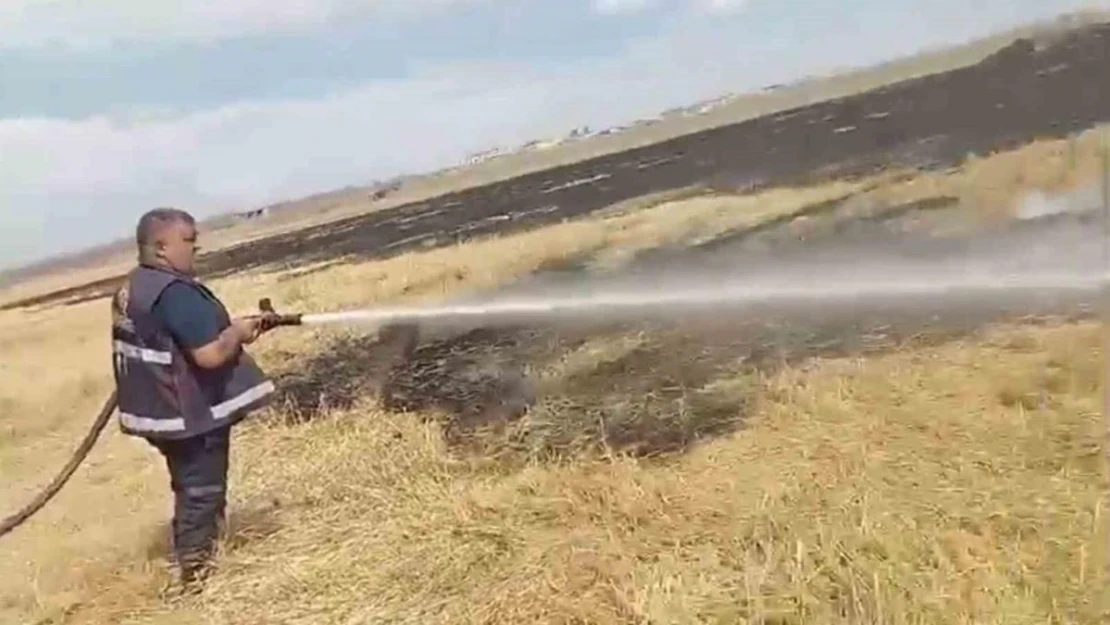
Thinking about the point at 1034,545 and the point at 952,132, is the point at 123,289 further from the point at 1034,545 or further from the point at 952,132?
the point at 952,132

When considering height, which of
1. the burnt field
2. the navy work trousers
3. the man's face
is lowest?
the burnt field

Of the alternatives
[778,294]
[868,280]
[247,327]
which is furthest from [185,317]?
[868,280]

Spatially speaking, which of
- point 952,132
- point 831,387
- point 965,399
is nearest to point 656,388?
point 831,387

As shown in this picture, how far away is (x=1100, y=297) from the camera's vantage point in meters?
9.31

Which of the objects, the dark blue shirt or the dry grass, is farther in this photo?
the dark blue shirt

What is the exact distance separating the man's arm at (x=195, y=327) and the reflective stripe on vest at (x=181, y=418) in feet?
0.92

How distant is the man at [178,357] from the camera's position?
5.99 meters

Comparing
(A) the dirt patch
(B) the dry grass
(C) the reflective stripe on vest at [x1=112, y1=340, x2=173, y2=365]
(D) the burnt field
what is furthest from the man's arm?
(D) the burnt field

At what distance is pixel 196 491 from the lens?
638 centimetres

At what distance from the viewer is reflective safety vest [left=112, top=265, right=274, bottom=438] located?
19.8 feet

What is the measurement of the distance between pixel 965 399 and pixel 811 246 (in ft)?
25.9

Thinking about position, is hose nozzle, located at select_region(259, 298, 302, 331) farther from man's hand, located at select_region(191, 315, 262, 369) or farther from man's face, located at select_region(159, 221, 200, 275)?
man's face, located at select_region(159, 221, 200, 275)

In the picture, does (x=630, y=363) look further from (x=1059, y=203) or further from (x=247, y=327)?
(x=1059, y=203)

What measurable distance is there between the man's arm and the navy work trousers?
0.49 metres
